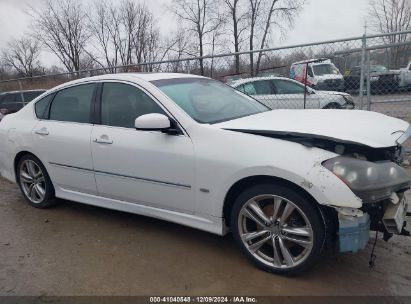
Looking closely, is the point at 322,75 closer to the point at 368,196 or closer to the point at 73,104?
the point at 73,104

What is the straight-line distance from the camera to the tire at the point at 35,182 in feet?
15.2

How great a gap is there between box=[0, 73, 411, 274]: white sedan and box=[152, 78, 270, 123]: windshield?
17 mm

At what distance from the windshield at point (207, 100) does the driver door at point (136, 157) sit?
233 mm

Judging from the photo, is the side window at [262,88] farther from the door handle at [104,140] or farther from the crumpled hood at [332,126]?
the door handle at [104,140]

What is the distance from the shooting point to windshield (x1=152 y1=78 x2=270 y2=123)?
139 inches

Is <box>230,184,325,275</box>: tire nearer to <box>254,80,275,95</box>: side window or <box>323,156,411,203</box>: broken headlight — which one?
<box>323,156,411,203</box>: broken headlight

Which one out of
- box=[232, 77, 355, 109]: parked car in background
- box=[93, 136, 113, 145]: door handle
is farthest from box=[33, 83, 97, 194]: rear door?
box=[232, 77, 355, 109]: parked car in background

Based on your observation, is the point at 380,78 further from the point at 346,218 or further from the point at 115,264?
the point at 115,264

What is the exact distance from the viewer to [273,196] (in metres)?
2.91

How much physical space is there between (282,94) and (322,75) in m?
3.71

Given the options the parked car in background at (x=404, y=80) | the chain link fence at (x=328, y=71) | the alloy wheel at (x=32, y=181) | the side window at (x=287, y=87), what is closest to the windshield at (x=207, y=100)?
the alloy wheel at (x=32, y=181)

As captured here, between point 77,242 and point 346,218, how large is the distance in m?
2.60

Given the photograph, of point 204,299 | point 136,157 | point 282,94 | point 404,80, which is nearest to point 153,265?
point 204,299

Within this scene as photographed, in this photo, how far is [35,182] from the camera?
188 inches
